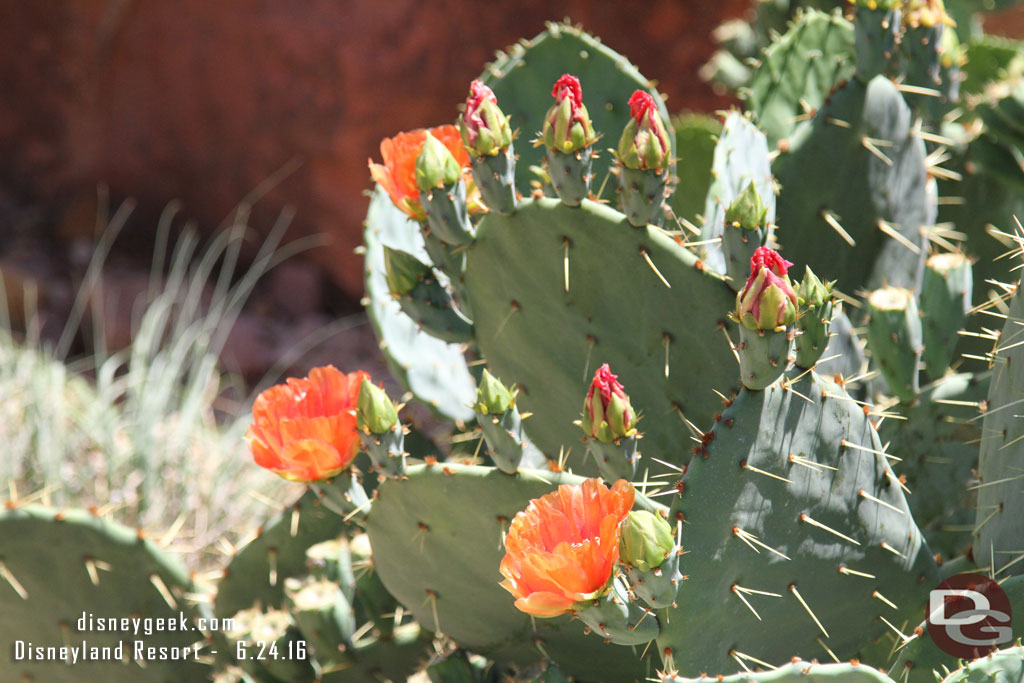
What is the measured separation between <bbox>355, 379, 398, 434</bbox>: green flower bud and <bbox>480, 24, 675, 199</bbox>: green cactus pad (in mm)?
609

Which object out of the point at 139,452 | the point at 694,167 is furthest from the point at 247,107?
the point at 694,167

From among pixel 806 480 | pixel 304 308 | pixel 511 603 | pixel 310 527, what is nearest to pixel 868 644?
pixel 806 480

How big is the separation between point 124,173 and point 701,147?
3318 millimetres

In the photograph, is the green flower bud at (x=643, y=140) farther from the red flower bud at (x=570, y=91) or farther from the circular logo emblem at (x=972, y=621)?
the circular logo emblem at (x=972, y=621)

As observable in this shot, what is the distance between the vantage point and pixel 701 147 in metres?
1.65

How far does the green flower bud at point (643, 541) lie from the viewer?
71 centimetres

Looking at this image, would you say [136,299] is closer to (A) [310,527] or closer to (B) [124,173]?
(B) [124,173]

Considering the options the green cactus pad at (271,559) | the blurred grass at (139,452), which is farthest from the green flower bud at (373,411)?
the blurred grass at (139,452)

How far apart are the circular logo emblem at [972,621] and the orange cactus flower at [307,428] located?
2.06ft

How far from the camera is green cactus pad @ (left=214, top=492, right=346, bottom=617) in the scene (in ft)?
4.47

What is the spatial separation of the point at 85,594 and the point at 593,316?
0.83 meters

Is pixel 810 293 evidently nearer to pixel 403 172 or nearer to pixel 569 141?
pixel 569 141

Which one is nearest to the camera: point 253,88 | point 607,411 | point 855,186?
point 607,411

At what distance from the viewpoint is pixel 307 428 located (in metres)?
0.94
